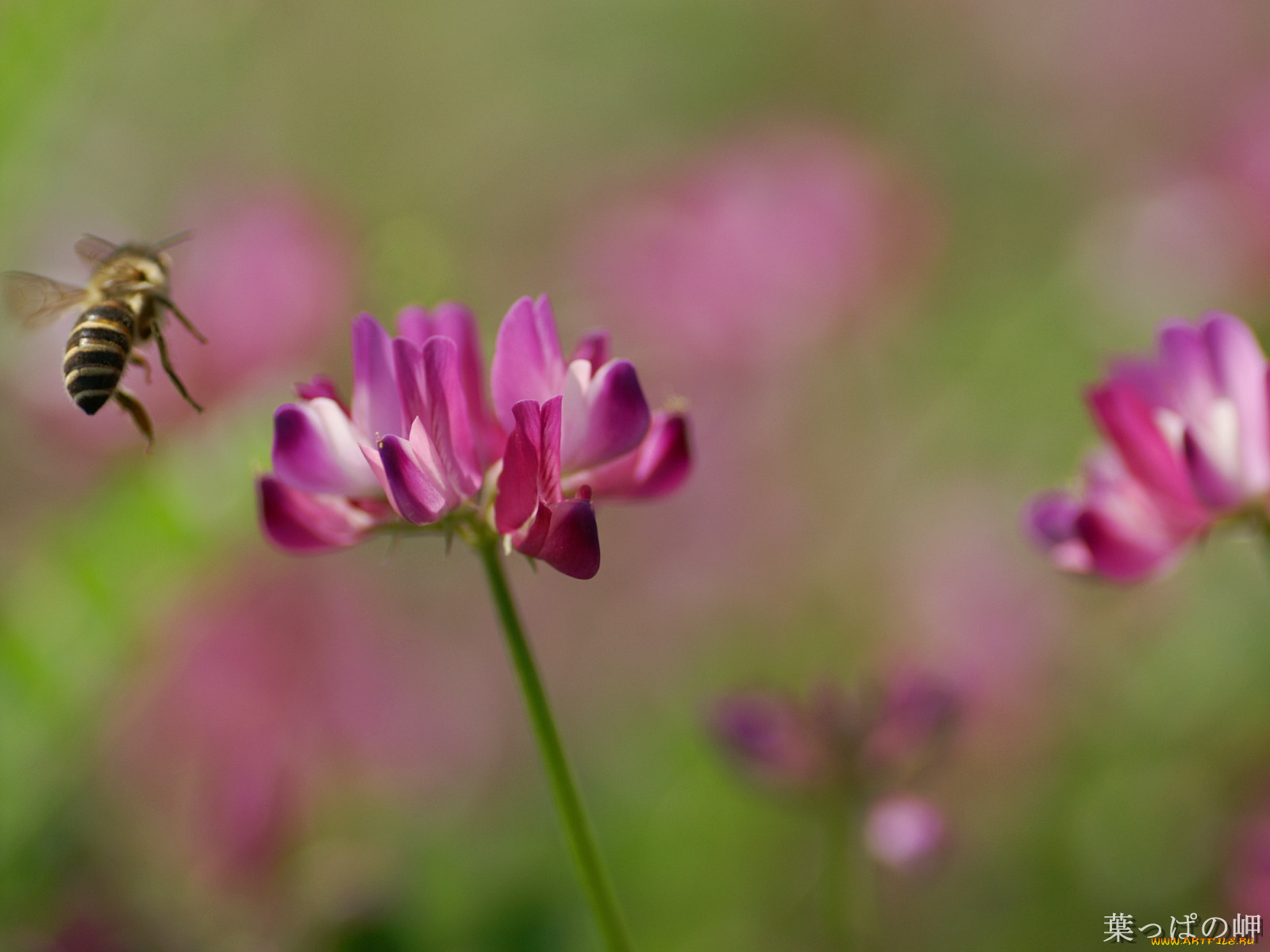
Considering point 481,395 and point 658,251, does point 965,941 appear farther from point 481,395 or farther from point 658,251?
point 658,251

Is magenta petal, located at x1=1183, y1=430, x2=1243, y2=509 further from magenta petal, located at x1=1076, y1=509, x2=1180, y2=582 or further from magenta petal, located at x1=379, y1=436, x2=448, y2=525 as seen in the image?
magenta petal, located at x1=379, y1=436, x2=448, y2=525

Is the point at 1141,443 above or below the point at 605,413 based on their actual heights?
below

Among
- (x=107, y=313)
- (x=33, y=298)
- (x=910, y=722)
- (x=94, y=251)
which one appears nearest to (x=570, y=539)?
(x=910, y=722)

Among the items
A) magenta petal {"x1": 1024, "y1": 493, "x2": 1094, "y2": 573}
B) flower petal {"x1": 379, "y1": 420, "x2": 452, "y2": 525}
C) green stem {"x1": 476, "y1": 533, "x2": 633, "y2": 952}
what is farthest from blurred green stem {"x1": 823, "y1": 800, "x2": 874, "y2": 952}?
flower petal {"x1": 379, "y1": 420, "x2": 452, "y2": 525}

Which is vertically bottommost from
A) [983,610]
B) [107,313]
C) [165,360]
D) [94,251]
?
[983,610]

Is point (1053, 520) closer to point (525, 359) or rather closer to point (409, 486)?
point (525, 359)

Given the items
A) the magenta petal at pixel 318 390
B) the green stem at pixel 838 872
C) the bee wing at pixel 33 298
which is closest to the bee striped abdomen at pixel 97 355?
the bee wing at pixel 33 298

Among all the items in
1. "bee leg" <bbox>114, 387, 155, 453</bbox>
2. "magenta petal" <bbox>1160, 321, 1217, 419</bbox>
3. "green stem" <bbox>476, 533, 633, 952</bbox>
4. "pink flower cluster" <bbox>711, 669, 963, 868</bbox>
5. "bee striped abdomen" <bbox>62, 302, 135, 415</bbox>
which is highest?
"bee striped abdomen" <bbox>62, 302, 135, 415</bbox>
